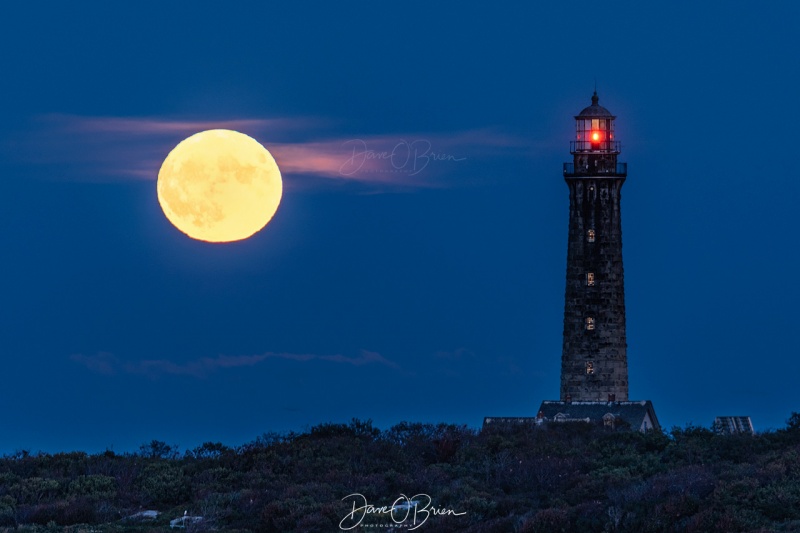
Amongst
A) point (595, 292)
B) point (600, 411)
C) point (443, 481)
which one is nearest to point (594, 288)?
point (595, 292)

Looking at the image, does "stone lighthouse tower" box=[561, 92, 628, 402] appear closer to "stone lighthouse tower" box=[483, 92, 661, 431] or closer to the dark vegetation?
"stone lighthouse tower" box=[483, 92, 661, 431]

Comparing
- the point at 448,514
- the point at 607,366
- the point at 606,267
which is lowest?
the point at 448,514

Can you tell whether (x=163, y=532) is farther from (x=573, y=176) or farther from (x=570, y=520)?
(x=573, y=176)

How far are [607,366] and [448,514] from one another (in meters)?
30.7

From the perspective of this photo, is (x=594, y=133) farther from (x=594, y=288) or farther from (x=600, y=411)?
(x=600, y=411)

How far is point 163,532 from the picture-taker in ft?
92.2

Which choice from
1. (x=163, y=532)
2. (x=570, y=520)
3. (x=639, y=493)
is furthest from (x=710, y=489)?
(x=163, y=532)

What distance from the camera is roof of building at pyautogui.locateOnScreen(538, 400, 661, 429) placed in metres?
53.7

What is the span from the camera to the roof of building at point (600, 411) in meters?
53.7

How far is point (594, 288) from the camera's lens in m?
58.8

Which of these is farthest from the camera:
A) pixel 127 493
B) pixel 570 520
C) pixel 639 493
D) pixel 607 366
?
pixel 607 366

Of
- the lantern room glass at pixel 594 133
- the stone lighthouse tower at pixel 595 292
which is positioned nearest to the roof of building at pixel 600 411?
the stone lighthouse tower at pixel 595 292

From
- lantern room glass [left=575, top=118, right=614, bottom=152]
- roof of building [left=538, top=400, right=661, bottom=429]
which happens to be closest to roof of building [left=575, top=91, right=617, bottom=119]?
lantern room glass [left=575, top=118, right=614, bottom=152]

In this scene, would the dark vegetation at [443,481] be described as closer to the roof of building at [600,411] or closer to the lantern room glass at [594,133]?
the roof of building at [600,411]
